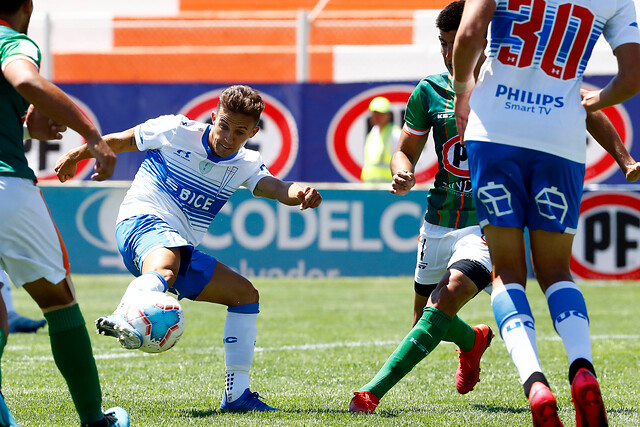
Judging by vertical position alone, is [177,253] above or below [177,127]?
below

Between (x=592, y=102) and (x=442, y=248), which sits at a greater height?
(x=592, y=102)

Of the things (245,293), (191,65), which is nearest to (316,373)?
(245,293)

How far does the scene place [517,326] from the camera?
12.3 ft

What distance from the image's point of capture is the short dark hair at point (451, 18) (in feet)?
15.9

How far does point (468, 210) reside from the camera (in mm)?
5195

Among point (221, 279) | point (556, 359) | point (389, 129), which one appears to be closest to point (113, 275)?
point (389, 129)

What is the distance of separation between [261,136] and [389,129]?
202 centimetres

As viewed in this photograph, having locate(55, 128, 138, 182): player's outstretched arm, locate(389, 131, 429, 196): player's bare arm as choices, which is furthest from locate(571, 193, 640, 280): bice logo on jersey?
locate(55, 128, 138, 182): player's outstretched arm

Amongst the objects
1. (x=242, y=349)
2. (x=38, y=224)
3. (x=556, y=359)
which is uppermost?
(x=38, y=224)

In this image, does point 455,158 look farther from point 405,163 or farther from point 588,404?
point 588,404

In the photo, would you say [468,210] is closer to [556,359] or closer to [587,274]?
[556,359]

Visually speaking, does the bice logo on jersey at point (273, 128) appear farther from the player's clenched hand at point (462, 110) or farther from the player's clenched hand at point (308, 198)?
the player's clenched hand at point (462, 110)

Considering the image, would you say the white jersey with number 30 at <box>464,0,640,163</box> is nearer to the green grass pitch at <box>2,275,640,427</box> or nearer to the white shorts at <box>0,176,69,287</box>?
the green grass pitch at <box>2,275,640,427</box>

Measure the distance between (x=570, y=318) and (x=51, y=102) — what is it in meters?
2.07
